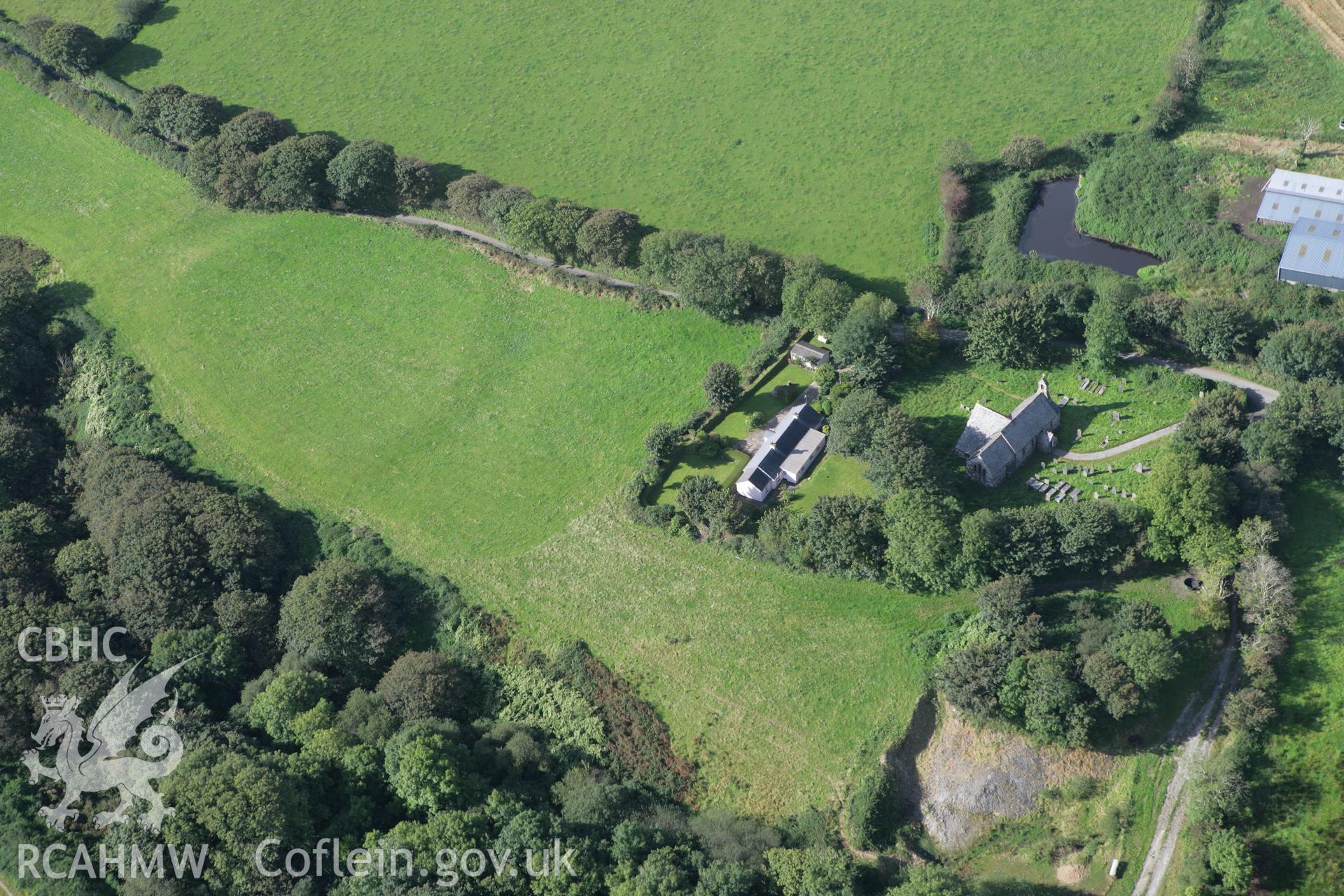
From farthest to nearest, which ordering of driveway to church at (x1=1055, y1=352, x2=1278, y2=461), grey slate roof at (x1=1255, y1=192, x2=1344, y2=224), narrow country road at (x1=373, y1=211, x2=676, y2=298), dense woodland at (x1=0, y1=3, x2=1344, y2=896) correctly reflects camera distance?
narrow country road at (x1=373, y1=211, x2=676, y2=298), grey slate roof at (x1=1255, y1=192, x2=1344, y2=224), driveway to church at (x1=1055, y1=352, x2=1278, y2=461), dense woodland at (x1=0, y1=3, x2=1344, y2=896)

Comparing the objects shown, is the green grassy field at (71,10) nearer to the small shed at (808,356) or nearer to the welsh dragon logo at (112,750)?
the welsh dragon logo at (112,750)

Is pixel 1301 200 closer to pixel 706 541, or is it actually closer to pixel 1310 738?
pixel 1310 738

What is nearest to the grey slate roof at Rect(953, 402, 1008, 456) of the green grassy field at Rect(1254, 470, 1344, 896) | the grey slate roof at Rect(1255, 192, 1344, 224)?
the green grassy field at Rect(1254, 470, 1344, 896)

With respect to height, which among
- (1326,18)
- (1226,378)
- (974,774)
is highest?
(1326,18)

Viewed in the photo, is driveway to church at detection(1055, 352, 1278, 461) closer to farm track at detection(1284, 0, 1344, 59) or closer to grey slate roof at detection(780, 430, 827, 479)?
grey slate roof at detection(780, 430, 827, 479)

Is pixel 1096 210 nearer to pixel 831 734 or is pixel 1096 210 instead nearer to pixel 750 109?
pixel 750 109

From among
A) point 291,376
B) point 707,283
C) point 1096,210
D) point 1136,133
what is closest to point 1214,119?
point 1136,133

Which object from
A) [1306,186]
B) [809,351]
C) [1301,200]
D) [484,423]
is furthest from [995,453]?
[484,423]
